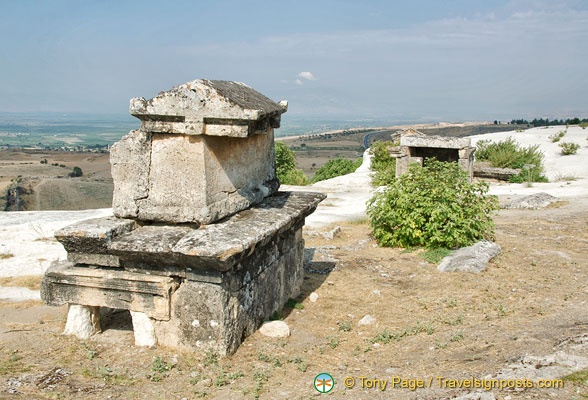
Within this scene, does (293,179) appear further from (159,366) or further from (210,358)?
(159,366)

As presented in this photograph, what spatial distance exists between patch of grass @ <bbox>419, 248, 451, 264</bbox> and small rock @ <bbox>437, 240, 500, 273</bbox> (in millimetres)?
112

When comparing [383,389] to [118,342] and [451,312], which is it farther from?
[118,342]

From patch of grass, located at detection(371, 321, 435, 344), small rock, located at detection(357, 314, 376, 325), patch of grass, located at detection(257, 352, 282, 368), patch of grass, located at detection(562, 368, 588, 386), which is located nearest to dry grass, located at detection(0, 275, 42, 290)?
patch of grass, located at detection(257, 352, 282, 368)

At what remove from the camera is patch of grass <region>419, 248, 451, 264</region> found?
632 centimetres

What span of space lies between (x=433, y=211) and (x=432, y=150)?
949 centimetres

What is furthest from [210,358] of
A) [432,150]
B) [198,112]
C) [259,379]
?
[432,150]

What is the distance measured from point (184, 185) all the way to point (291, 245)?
1.52 metres

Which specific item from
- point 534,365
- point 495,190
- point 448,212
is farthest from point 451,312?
point 495,190

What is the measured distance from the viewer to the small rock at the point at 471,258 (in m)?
5.82

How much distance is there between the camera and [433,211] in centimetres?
660

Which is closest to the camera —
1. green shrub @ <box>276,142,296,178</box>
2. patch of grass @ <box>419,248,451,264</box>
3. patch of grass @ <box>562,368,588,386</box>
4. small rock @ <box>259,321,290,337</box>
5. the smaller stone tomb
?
patch of grass @ <box>562,368,588,386</box>

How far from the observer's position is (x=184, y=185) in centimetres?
395

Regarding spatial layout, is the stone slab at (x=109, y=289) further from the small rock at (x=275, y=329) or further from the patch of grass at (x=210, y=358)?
the small rock at (x=275, y=329)

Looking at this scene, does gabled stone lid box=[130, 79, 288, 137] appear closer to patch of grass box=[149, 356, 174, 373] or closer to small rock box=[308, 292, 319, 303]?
patch of grass box=[149, 356, 174, 373]
